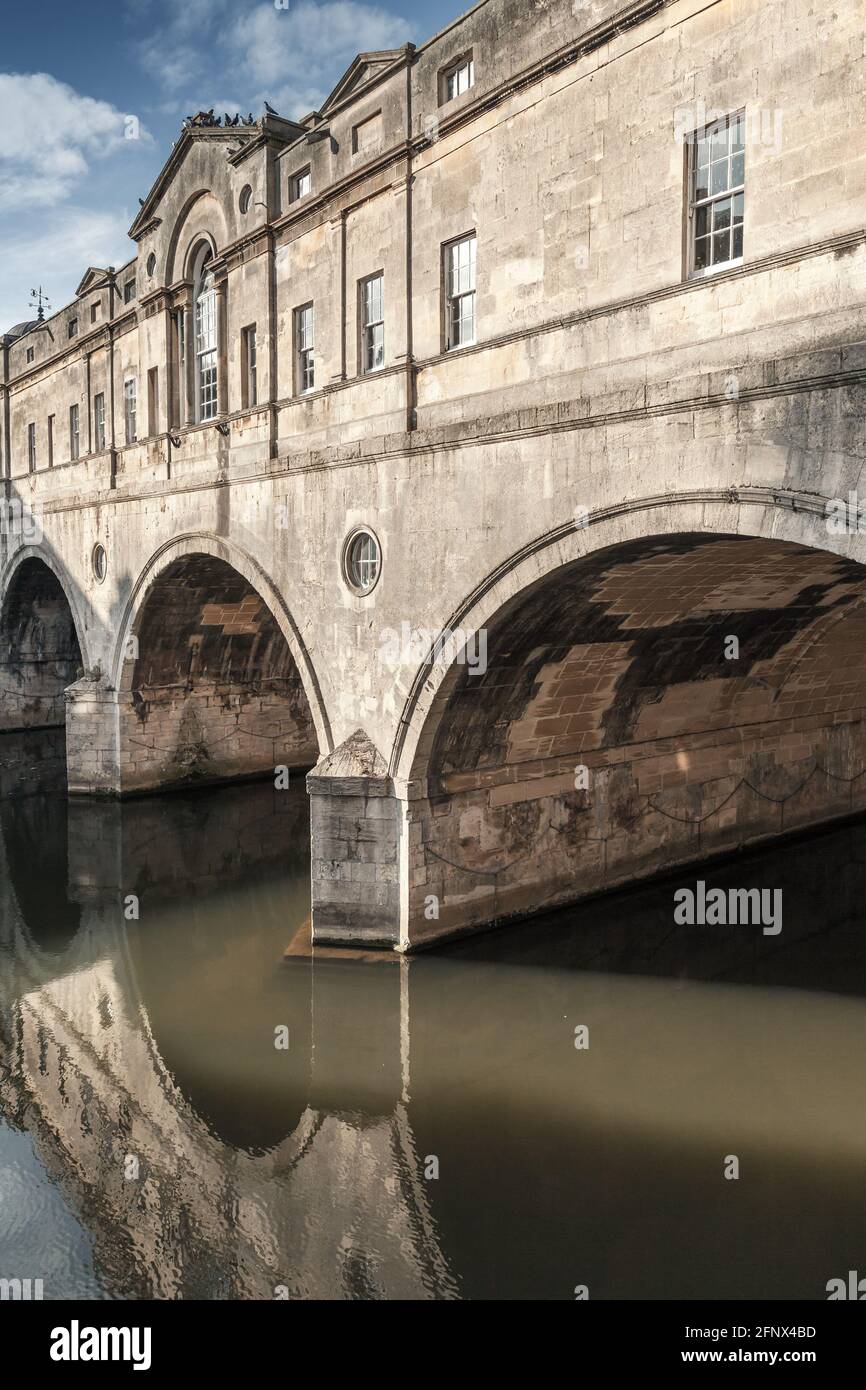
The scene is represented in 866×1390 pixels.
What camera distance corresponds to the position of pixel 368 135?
11.0 metres

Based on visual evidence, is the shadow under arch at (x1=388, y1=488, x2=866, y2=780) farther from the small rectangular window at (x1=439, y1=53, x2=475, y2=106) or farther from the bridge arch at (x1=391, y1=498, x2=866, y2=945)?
the small rectangular window at (x1=439, y1=53, x2=475, y2=106)

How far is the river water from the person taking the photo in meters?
6.30

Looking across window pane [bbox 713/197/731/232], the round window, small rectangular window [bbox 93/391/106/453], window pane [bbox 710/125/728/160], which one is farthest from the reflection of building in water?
small rectangular window [bbox 93/391/106/453]

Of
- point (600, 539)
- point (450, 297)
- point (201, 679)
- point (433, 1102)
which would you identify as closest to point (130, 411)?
point (201, 679)

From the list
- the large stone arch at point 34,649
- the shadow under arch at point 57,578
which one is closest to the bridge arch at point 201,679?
the shadow under arch at point 57,578

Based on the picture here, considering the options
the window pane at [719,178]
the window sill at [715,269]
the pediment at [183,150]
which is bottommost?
the window sill at [715,269]

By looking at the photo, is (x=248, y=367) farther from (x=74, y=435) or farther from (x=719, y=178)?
(x=74, y=435)

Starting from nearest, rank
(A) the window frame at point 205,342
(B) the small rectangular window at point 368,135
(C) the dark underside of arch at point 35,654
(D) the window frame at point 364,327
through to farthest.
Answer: (B) the small rectangular window at point 368,135 → (D) the window frame at point 364,327 → (A) the window frame at point 205,342 → (C) the dark underside of arch at point 35,654

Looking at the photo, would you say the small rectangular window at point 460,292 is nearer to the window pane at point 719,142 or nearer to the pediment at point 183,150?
the window pane at point 719,142

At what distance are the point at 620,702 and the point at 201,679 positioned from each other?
31.3 feet

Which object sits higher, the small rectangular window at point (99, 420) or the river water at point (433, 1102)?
the small rectangular window at point (99, 420)

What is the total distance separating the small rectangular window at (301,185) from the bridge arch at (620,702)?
612 centimetres

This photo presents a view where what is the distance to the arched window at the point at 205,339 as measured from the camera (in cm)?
1485
